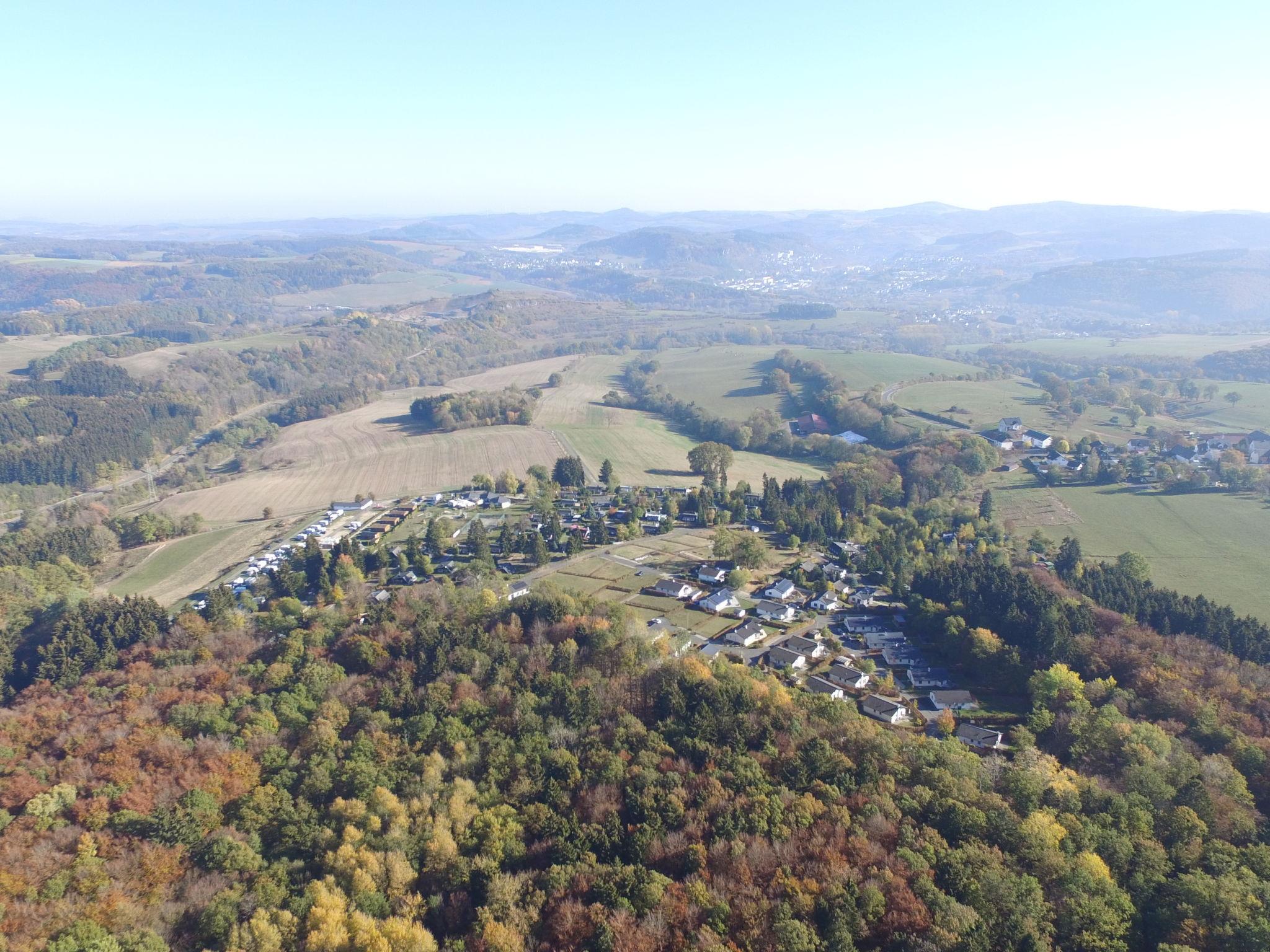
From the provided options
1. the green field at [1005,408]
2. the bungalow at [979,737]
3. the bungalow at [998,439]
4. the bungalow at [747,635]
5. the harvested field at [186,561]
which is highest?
the green field at [1005,408]

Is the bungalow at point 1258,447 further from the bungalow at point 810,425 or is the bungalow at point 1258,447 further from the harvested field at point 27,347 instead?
the harvested field at point 27,347

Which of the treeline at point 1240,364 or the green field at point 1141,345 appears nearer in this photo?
the treeline at point 1240,364

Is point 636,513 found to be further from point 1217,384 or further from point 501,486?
point 1217,384

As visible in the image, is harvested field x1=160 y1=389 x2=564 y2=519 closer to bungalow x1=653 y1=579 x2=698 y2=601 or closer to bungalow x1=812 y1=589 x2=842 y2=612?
bungalow x1=653 y1=579 x2=698 y2=601

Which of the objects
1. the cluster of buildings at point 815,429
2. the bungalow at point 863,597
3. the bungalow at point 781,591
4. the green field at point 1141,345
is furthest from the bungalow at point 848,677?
the green field at point 1141,345

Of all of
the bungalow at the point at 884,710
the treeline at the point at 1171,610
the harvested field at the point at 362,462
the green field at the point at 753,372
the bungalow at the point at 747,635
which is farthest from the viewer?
the green field at the point at 753,372

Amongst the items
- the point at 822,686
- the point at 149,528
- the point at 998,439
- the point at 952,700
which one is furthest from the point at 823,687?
the point at 998,439
